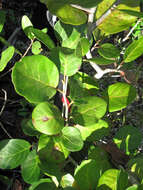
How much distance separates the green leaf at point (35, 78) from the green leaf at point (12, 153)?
281mm

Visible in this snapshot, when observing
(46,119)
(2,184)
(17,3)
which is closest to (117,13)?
(46,119)

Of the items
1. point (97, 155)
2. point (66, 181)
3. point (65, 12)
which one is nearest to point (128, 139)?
point (97, 155)

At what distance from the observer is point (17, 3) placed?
83.1 inches

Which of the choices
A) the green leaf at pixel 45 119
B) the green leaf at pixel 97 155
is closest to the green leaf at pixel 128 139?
the green leaf at pixel 97 155

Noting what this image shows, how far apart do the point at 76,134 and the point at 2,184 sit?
938 millimetres

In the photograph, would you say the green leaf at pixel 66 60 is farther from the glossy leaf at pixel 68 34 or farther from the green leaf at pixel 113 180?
the green leaf at pixel 113 180

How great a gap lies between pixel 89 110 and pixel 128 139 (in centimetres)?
32

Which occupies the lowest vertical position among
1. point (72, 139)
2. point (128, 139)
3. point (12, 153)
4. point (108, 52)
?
point (128, 139)

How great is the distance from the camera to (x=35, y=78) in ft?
1.78

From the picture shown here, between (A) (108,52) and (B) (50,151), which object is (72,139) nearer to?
(B) (50,151)

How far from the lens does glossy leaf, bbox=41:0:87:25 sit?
1.66ft

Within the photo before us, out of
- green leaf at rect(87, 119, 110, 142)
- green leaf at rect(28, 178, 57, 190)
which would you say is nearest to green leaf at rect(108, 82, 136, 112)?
green leaf at rect(87, 119, 110, 142)

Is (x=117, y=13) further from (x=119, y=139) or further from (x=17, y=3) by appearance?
(x=17, y=3)

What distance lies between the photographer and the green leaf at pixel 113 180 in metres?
0.53
